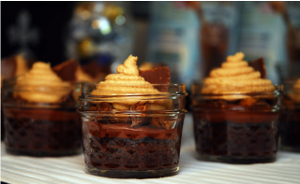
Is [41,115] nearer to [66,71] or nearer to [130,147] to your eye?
[66,71]

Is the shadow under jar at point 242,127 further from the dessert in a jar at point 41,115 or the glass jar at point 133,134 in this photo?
the dessert in a jar at point 41,115

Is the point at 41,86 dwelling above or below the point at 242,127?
above

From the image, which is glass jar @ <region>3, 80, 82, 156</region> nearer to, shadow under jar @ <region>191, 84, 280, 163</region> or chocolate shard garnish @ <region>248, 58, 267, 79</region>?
shadow under jar @ <region>191, 84, 280, 163</region>

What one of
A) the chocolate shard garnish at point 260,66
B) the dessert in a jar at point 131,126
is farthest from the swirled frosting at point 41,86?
the chocolate shard garnish at point 260,66

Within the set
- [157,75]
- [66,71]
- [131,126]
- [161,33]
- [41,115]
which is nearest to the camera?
[131,126]

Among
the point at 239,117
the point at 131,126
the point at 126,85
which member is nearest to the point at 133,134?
the point at 131,126

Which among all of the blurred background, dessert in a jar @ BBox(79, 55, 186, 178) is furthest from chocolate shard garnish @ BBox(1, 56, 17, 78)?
the blurred background

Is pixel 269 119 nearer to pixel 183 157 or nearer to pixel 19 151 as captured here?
pixel 183 157
